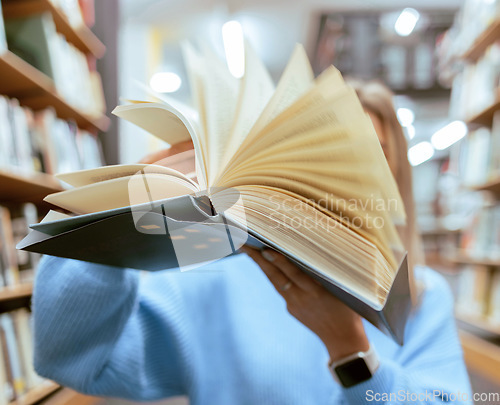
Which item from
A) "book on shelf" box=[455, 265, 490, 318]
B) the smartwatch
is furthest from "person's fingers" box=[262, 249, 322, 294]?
"book on shelf" box=[455, 265, 490, 318]

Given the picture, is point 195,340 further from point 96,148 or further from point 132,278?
point 96,148

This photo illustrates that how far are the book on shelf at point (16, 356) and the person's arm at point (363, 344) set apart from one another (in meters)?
0.84

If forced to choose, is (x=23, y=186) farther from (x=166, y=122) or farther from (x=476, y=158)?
(x=476, y=158)

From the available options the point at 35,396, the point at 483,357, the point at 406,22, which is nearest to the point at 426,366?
the point at 35,396

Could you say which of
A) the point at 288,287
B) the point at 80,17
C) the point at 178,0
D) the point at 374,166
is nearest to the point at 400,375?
the point at 288,287

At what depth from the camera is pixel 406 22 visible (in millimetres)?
3676

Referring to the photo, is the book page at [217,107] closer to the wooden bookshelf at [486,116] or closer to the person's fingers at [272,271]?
the person's fingers at [272,271]

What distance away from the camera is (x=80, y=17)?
65.6 inches

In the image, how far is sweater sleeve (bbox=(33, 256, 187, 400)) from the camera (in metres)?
0.48

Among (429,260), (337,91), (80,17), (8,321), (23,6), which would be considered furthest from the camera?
(429,260)

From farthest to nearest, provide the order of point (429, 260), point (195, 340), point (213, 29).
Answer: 1. point (429, 260)
2. point (213, 29)
3. point (195, 340)

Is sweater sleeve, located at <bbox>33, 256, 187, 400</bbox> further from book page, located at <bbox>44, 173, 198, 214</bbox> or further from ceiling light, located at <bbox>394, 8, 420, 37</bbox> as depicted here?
ceiling light, located at <bbox>394, 8, 420, 37</bbox>

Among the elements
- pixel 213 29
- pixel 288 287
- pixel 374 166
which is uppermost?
pixel 213 29

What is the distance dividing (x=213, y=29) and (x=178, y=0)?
0.60 metres
